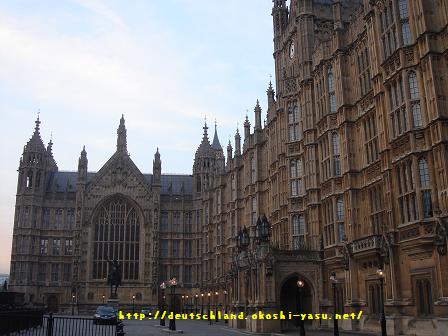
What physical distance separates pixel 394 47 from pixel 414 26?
2.09m

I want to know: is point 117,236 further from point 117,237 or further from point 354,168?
point 354,168

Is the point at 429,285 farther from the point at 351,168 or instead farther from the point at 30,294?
the point at 30,294

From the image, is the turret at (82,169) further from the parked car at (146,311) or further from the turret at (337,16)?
the turret at (337,16)

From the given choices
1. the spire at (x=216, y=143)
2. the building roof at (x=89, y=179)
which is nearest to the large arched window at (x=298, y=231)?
the building roof at (x=89, y=179)

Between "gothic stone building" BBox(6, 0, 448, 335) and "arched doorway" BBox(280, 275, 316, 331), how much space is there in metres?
0.11

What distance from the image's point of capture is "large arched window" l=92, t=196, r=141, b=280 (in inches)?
3406

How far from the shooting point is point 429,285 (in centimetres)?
2744

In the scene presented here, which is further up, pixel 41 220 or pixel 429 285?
pixel 41 220

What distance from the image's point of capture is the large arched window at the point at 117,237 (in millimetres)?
86500

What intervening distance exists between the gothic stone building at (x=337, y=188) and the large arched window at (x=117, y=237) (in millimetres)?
953

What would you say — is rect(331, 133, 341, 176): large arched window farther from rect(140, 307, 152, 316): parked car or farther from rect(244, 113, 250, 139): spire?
rect(140, 307, 152, 316): parked car

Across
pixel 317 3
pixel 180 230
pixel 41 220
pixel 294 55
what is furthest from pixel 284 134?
pixel 41 220

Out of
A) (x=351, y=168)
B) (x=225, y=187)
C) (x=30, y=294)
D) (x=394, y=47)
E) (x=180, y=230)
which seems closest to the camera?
(x=394, y=47)

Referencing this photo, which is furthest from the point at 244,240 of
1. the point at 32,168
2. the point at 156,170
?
the point at 32,168
